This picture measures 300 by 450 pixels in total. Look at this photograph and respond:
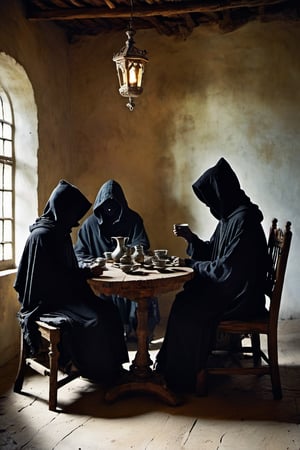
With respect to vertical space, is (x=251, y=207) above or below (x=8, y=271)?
above

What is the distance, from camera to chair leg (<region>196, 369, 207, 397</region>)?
12.5 feet

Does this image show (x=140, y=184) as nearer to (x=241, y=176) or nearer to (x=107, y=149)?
(x=107, y=149)

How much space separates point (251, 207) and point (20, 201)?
2.32 m

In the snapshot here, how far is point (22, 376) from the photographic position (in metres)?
3.93

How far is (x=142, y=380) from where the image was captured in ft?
12.5

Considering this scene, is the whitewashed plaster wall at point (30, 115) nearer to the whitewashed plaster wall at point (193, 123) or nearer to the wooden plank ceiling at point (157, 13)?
the wooden plank ceiling at point (157, 13)

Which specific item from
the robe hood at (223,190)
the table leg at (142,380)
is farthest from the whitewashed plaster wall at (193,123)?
the table leg at (142,380)

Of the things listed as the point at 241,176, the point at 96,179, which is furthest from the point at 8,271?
the point at 241,176

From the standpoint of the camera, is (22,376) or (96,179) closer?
(22,376)

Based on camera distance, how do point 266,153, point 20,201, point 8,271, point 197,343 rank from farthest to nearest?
point 266,153 → point 20,201 → point 8,271 → point 197,343

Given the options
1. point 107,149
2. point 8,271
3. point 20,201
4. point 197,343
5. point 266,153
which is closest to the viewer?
point 197,343

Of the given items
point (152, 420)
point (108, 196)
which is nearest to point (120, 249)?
point (108, 196)

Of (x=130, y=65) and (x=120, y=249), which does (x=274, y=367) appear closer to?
(x=120, y=249)

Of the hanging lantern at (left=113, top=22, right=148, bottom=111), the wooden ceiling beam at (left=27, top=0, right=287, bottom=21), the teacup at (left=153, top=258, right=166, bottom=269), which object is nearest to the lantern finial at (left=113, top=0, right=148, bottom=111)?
the hanging lantern at (left=113, top=22, right=148, bottom=111)
